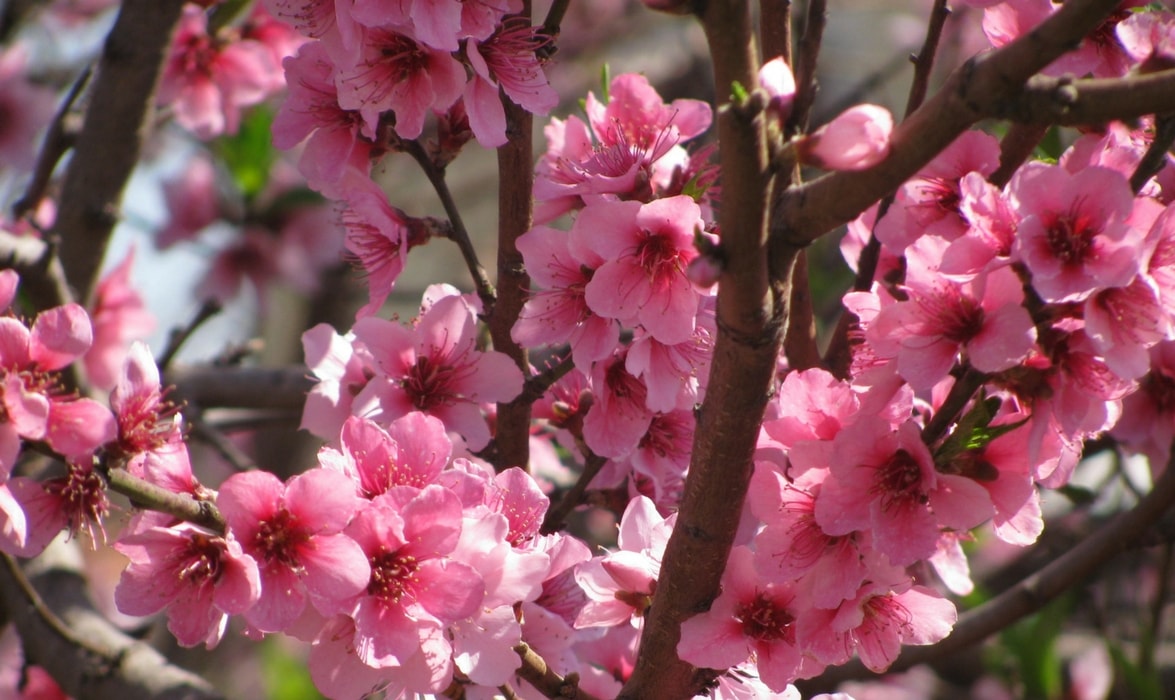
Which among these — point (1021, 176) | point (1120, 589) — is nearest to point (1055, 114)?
point (1021, 176)

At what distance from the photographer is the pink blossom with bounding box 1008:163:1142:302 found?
1.12 metres

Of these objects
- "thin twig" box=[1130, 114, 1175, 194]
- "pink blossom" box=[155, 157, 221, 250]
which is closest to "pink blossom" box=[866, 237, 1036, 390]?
"thin twig" box=[1130, 114, 1175, 194]

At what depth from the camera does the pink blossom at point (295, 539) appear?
1.25m

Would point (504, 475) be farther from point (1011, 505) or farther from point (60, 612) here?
point (60, 612)

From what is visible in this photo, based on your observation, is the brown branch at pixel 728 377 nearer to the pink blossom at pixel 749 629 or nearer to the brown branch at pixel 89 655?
the pink blossom at pixel 749 629

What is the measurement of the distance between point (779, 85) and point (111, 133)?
185 cm

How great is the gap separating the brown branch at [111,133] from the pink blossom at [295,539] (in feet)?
4.88

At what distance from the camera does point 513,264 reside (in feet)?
5.13

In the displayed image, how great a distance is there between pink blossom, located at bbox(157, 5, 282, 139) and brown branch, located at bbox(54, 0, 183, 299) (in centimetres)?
14

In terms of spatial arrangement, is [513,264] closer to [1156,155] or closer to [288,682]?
[1156,155]

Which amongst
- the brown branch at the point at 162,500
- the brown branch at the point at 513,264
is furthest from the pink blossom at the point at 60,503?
the brown branch at the point at 513,264

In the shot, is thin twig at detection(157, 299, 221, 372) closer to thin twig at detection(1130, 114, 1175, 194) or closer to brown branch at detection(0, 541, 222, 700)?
brown branch at detection(0, 541, 222, 700)

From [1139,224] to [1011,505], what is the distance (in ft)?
1.10

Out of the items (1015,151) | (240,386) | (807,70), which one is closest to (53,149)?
(240,386)
